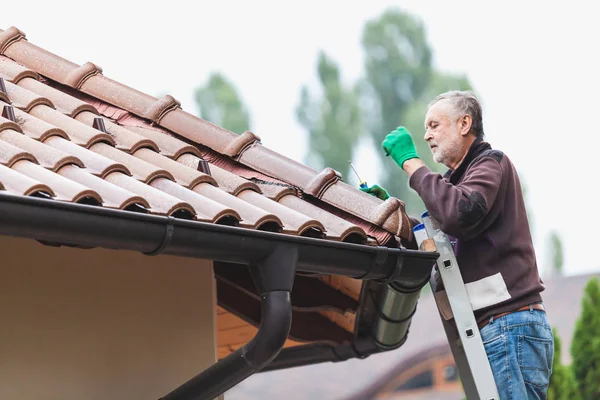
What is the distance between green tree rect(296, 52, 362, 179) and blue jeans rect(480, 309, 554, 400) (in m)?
44.0

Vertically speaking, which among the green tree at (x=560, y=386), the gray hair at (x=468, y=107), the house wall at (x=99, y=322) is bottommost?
the house wall at (x=99, y=322)

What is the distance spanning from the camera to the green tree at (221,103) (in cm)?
4909

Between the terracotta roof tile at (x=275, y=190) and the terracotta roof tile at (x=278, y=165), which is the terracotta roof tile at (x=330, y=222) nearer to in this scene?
the terracotta roof tile at (x=275, y=190)

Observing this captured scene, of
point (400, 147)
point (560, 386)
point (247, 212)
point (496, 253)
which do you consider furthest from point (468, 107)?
point (560, 386)

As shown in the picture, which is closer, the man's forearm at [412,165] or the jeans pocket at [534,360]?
the jeans pocket at [534,360]

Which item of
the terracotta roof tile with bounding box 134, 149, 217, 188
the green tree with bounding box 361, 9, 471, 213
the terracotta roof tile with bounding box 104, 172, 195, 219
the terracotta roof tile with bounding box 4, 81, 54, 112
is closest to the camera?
the terracotta roof tile with bounding box 104, 172, 195, 219

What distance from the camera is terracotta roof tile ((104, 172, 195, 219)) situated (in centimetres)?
303

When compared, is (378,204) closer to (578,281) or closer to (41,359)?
(41,359)

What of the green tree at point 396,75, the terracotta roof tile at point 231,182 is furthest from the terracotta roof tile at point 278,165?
the green tree at point 396,75

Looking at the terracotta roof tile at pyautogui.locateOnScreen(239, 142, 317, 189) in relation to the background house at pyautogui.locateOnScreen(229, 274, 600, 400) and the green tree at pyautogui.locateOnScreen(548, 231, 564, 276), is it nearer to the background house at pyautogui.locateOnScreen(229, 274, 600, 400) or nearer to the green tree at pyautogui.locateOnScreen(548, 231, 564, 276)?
the background house at pyautogui.locateOnScreen(229, 274, 600, 400)

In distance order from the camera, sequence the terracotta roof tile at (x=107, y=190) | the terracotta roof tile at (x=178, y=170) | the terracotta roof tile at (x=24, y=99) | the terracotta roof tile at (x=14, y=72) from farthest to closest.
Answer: the terracotta roof tile at (x=14, y=72), the terracotta roof tile at (x=24, y=99), the terracotta roof tile at (x=178, y=170), the terracotta roof tile at (x=107, y=190)

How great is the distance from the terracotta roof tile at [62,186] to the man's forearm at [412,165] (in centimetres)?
151

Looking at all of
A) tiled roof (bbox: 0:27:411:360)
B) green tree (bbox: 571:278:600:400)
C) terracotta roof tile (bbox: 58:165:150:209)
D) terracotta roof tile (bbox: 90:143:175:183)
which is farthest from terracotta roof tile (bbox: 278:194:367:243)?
green tree (bbox: 571:278:600:400)

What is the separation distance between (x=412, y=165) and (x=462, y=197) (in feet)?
1.04
